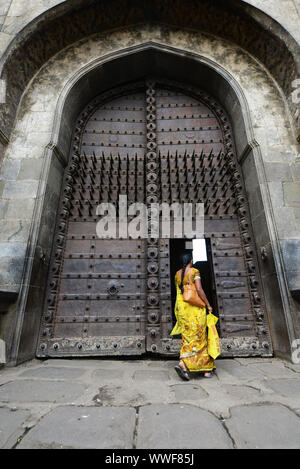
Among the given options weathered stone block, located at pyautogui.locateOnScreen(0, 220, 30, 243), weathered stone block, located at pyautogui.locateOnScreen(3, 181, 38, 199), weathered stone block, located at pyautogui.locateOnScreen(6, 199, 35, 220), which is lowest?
weathered stone block, located at pyautogui.locateOnScreen(0, 220, 30, 243)

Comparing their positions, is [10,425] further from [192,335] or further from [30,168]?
[30,168]

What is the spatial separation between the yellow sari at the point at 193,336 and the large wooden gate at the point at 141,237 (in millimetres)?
750

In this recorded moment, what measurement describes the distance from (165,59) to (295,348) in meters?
4.82

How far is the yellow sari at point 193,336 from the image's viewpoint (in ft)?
6.86

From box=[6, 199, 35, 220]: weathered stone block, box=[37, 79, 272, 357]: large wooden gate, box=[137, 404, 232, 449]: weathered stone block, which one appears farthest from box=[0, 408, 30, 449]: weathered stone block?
box=[6, 199, 35, 220]: weathered stone block

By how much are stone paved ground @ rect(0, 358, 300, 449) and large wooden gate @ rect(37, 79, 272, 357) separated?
2.19 ft

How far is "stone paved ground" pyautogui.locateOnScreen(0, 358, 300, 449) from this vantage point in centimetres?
107

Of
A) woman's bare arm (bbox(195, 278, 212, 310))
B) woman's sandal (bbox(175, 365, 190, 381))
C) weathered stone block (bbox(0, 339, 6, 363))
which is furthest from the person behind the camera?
weathered stone block (bbox(0, 339, 6, 363))

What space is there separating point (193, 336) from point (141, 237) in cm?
165

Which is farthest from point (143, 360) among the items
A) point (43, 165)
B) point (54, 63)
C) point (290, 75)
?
point (54, 63)

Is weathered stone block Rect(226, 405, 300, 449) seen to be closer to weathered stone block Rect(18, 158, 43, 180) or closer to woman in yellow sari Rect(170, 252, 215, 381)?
woman in yellow sari Rect(170, 252, 215, 381)

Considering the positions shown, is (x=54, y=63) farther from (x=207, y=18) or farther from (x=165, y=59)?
(x=207, y=18)

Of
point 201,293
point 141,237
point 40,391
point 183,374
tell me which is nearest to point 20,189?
point 141,237

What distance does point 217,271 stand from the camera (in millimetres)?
3264
